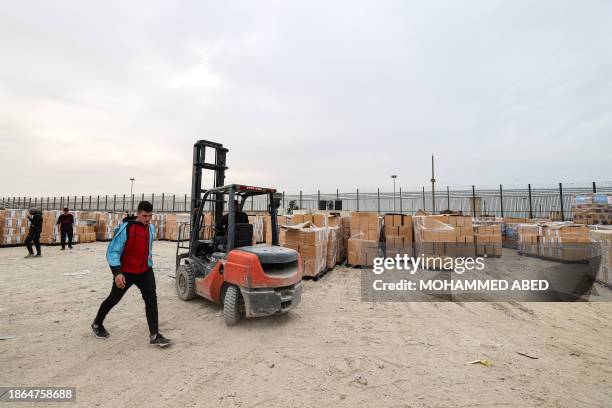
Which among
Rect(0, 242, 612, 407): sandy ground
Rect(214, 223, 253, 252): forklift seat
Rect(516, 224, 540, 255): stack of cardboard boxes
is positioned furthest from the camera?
Rect(516, 224, 540, 255): stack of cardboard boxes

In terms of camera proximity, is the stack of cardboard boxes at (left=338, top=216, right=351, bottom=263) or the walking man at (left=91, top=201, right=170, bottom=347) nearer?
the walking man at (left=91, top=201, right=170, bottom=347)

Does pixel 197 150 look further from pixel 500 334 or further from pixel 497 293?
pixel 497 293

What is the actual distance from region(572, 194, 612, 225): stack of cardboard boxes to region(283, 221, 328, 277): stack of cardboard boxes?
1458cm

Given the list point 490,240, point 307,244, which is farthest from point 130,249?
point 490,240

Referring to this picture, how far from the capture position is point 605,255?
23.7ft

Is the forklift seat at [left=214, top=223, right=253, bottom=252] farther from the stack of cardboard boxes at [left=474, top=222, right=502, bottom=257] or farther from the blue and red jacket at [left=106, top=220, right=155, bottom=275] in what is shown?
the stack of cardboard boxes at [left=474, top=222, right=502, bottom=257]

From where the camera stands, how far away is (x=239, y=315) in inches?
186

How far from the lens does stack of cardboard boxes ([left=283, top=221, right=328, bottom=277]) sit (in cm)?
778

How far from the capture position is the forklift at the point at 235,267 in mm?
4387

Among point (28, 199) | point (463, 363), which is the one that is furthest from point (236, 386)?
point (28, 199)

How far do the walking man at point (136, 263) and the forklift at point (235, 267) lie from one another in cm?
101

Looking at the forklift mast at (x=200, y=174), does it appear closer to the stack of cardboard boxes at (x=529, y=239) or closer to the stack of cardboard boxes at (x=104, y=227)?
the stack of cardboard boxes at (x=529, y=239)

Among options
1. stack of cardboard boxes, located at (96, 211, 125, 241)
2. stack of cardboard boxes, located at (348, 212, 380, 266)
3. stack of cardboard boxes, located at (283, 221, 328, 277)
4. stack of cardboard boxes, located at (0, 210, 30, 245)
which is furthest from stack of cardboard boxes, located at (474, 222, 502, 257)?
stack of cardboard boxes, located at (0, 210, 30, 245)

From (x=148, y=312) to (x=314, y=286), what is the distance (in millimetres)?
4207
